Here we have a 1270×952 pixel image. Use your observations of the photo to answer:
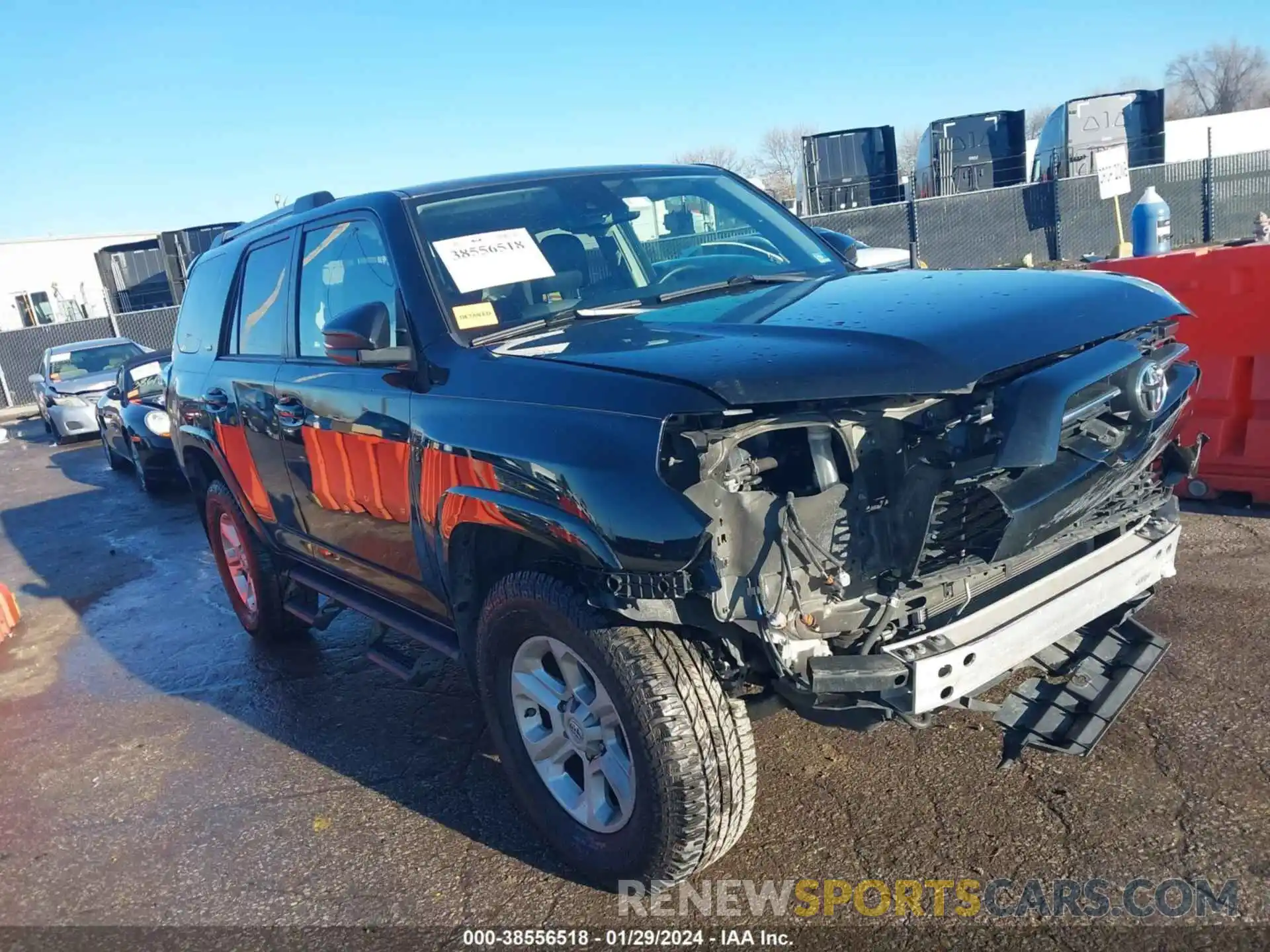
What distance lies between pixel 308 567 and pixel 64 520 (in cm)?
702

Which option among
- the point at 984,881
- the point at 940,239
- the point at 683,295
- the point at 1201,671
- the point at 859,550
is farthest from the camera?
the point at 940,239

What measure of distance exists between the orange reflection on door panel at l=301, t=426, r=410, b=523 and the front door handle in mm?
61

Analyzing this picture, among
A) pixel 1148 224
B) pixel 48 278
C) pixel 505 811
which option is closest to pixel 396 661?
pixel 505 811

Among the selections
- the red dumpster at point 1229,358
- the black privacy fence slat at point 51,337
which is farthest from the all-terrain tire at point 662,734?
the black privacy fence slat at point 51,337

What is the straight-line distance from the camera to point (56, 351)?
17016 mm

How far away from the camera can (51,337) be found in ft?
82.6

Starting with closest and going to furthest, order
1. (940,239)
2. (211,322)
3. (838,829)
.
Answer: (838,829) < (211,322) < (940,239)

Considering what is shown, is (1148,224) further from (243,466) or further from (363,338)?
(363,338)

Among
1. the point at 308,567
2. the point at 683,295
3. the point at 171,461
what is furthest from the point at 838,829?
the point at 171,461

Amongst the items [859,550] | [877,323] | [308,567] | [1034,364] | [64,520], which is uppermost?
[877,323]

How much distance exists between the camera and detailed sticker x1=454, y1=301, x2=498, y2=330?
10.3 ft

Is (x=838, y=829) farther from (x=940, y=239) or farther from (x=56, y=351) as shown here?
(x=940, y=239)

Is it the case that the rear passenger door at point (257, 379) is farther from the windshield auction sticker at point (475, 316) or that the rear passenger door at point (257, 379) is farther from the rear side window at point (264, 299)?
the windshield auction sticker at point (475, 316)

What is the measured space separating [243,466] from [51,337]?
24.8m
